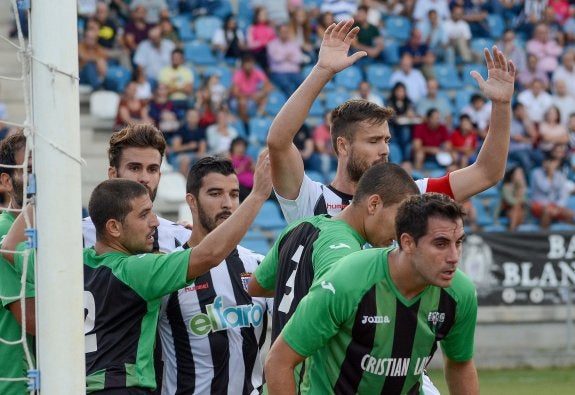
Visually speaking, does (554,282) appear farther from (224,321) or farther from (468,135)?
(224,321)

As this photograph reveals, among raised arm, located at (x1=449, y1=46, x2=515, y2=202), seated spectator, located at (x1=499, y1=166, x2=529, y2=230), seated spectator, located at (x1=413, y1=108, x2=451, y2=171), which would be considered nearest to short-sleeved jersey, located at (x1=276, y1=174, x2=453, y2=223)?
raised arm, located at (x1=449, y1=46, x2=515, y2=202)

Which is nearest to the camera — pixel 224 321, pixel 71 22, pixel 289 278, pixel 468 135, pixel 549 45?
pixel 71 22

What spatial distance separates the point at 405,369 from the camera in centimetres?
527

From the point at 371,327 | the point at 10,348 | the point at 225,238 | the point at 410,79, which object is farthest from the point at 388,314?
the point at 410,79

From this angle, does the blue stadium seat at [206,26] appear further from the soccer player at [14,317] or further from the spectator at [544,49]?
the soccer player at [14,317]

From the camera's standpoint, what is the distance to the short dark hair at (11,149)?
21.0ft

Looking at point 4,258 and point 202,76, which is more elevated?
point 202,76

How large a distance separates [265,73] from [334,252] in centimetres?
1431

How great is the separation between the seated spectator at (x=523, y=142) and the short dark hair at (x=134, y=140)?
12626mm

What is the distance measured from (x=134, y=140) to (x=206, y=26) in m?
13.3

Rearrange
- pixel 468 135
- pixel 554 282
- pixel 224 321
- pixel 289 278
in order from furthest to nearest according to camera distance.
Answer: pixel 468 135, pixel 554 282, pixel 224 321, pixel 289 278

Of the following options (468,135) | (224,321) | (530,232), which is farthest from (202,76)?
(224,321)

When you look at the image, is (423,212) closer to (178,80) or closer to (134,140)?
(134,140)

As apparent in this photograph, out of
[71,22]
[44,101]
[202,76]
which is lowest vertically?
[44,101]
